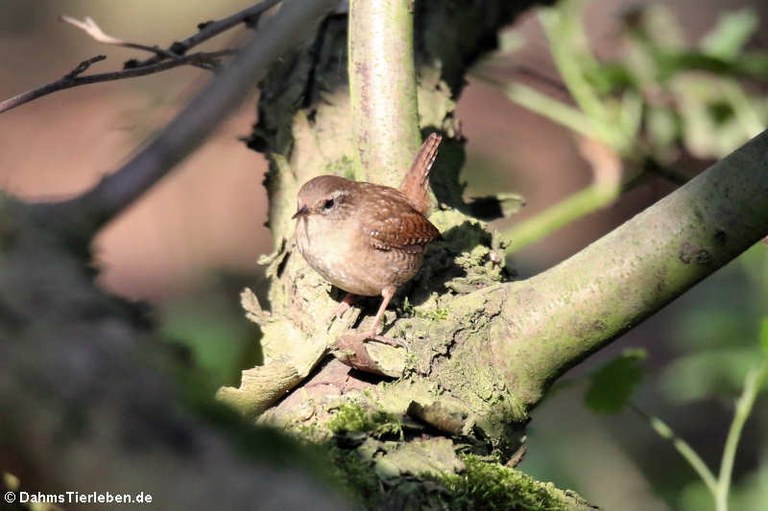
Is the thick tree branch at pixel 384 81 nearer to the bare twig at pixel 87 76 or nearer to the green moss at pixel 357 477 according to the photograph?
the bare twig at pixel 87 76

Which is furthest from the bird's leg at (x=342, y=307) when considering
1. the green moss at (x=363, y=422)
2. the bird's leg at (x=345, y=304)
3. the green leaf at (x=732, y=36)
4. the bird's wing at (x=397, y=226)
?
the green leaf at (x=732, y=36)

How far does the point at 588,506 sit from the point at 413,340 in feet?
1.73

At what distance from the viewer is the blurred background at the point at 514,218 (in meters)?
3.84

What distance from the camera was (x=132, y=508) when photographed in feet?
2.03

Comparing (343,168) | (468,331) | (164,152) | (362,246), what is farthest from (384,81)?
(164,152)

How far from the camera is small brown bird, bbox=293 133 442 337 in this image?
8.07 feet

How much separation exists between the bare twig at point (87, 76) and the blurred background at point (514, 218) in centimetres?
139

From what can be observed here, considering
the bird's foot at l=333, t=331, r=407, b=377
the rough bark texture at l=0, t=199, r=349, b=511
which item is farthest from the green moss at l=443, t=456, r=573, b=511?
the rough bark texture at l=0, t=199, r=349, b=511

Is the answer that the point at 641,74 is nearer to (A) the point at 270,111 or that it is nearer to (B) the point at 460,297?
(A) the point at 270,111

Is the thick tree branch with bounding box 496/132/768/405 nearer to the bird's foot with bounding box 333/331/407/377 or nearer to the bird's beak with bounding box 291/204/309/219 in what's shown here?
the bird's foot with bounding box 333/331/407/377

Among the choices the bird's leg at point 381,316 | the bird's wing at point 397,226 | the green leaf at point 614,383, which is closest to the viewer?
the bird's leg at point 381,316

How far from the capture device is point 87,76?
1.28 m

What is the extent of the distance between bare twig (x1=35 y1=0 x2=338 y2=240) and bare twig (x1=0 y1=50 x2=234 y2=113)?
12.8 inches

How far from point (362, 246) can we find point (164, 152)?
6.84 feet
